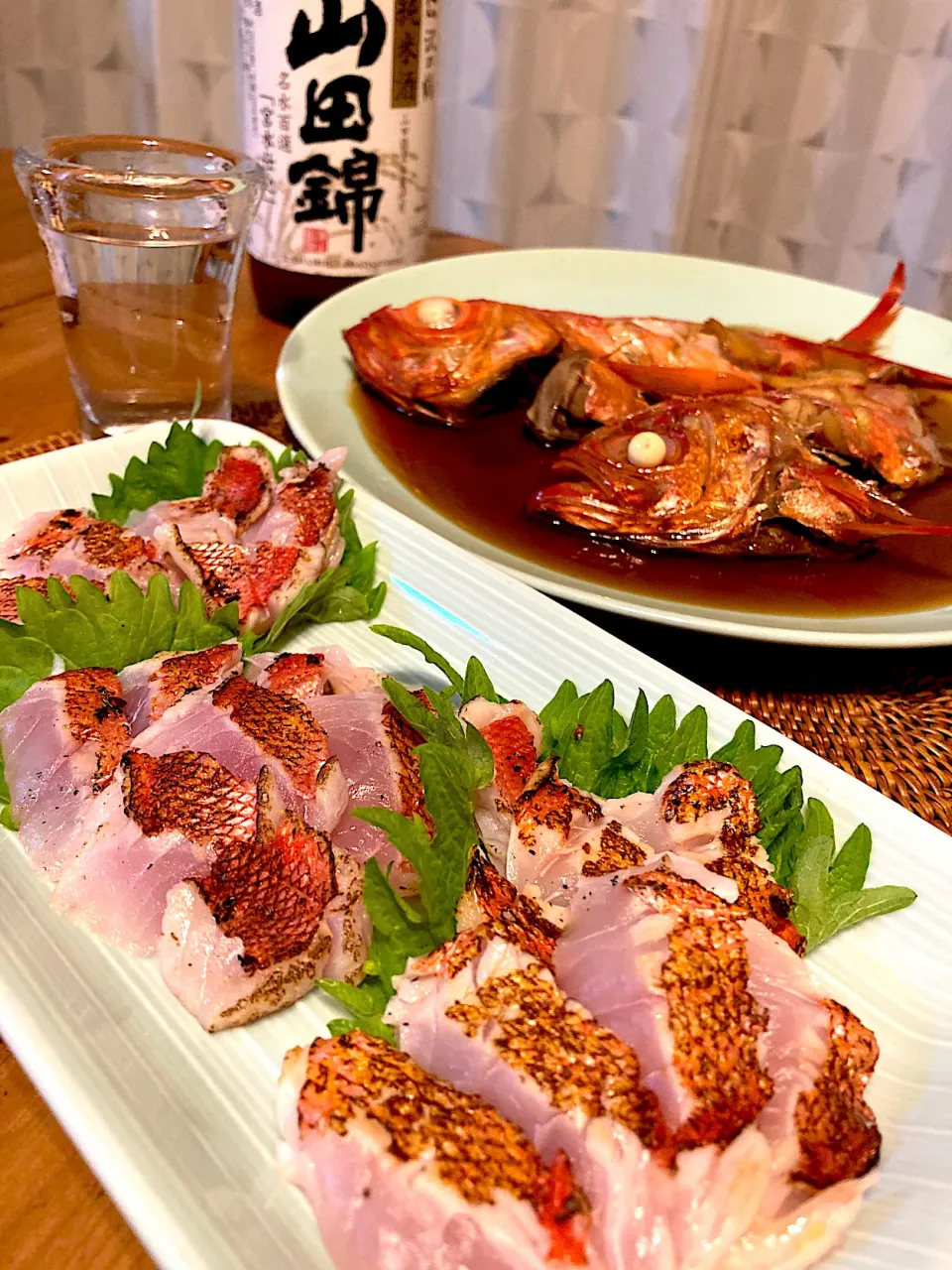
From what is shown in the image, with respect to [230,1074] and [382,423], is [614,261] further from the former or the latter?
[230,1074]

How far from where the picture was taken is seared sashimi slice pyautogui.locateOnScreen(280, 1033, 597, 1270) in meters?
0.80

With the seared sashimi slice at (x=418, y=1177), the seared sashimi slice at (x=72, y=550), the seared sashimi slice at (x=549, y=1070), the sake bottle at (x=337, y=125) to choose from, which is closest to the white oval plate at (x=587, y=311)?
the sake bottle at (x=337, y=125)

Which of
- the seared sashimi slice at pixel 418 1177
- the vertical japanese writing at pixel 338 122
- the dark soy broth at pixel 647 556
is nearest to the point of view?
the seared sashimi slice at pixel 418 1177

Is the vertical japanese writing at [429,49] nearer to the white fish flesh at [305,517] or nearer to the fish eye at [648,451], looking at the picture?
the fish eye at [648,451]

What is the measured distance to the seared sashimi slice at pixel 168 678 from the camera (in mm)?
1342

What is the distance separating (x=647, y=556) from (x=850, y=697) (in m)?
0.55

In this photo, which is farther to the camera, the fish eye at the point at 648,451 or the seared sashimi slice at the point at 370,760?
the fish eye at the point at 648,451

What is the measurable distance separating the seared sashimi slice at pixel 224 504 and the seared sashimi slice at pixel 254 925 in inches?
26.8

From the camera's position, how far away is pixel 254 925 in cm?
108

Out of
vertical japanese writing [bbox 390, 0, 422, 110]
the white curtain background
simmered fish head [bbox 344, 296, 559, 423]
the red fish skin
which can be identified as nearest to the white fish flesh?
the red fish skin

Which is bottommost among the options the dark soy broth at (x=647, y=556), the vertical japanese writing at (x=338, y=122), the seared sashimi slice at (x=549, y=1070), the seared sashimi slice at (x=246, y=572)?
the dark soy broth at (x=647, y=556)

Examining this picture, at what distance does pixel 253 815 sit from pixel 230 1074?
28 cm

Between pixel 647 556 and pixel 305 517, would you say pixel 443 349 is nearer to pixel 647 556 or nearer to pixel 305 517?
pixel 647 556

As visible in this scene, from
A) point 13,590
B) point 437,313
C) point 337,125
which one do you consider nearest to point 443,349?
point 437,313
